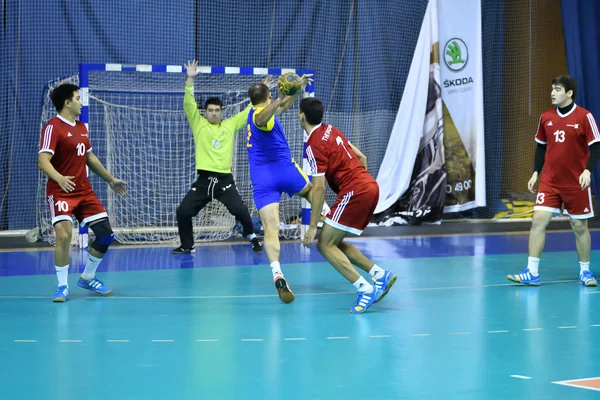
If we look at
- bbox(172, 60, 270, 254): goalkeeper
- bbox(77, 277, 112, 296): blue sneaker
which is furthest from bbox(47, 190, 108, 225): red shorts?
bbox(172, 60, 270, 254): goalkeeper

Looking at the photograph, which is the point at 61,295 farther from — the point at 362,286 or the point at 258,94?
the point at 362,286

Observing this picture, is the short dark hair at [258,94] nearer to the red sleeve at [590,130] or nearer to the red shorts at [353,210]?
the red shorts at [353,210]

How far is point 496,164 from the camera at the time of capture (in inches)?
659

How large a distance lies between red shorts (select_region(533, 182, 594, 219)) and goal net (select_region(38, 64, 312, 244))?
5.54 m

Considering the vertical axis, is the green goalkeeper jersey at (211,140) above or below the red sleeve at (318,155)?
above

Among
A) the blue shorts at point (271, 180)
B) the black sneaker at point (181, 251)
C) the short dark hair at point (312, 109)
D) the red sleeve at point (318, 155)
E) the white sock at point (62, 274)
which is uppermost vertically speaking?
the short dark hair at point (312, 109)

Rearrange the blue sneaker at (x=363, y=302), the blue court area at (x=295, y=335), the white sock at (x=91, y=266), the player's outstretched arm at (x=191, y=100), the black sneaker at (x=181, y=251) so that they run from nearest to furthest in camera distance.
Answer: the blue court area at (x=295, y=335) → the blue sneaker at (x=363, y=302) → the white sock at (x=91, y=266) → the player's outstretched arm at (x=191, y=100) → the black sneaker at (x=181, y=251)

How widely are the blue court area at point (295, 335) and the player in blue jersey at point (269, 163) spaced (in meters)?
0.78

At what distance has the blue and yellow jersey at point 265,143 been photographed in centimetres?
805

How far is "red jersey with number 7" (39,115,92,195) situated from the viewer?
7.69 m

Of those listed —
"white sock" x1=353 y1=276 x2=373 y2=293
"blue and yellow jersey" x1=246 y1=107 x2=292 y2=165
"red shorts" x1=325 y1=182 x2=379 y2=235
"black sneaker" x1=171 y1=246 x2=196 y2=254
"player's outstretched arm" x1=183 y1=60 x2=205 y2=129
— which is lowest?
"white sock" x1=353 y1=276 x2=373 y2=293

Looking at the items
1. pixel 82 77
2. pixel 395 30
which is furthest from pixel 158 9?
pixel 395 30

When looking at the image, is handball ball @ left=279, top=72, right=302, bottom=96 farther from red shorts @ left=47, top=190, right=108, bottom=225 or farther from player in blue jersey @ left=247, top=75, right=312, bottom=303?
red shorts @ left=47, top=190, right=108, bottom=225

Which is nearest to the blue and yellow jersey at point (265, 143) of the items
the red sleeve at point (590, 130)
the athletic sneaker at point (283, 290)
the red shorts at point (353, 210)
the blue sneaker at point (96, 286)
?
the red shorts at point (353, 210)
